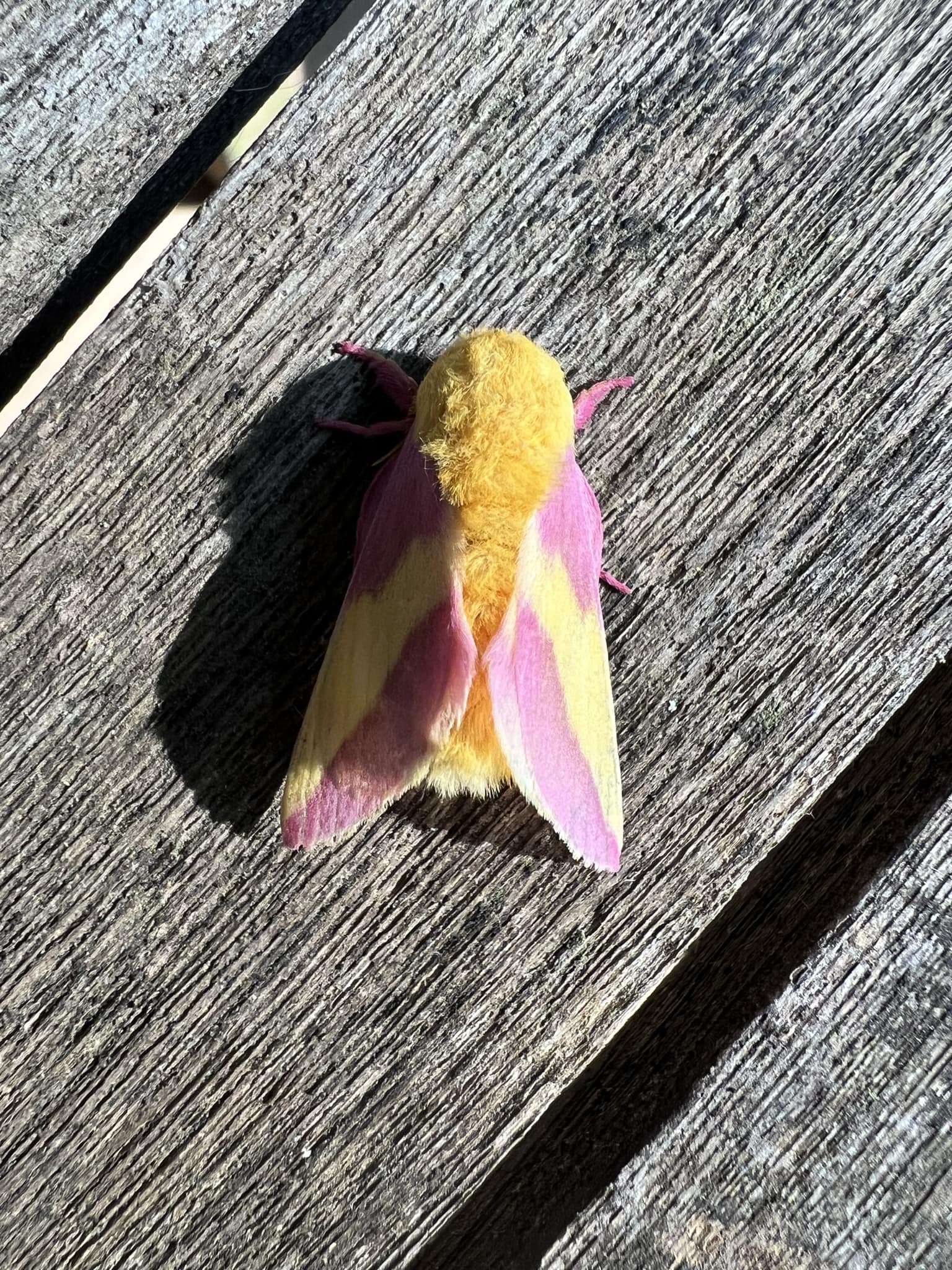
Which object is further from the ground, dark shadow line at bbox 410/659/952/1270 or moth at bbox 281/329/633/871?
moth at bbox 281/329/633/871

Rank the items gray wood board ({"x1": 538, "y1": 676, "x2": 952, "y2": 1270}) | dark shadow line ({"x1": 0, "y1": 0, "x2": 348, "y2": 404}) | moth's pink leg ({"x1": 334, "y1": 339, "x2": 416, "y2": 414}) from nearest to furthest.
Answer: gray wood board ({"x1": 538, "y1": 676, "x2": 952, "y2": 1270}), dark shadow line ({"x1": 0, "y1": 0, "x2": 348, "y2": 404}), moth's pink leg ({"x1": 334, "y1": 339, "x2": 416, "y2": 414})

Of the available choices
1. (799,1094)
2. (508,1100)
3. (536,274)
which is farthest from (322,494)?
(799,1094)

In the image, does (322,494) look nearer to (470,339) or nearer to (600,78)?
(470,339)

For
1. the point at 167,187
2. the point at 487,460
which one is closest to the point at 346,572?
the point at 487,460

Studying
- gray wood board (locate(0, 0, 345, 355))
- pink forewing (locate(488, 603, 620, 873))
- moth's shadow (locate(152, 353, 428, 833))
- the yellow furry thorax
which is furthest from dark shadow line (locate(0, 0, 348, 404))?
pink forewing (locate(488, 603, 620, 873))

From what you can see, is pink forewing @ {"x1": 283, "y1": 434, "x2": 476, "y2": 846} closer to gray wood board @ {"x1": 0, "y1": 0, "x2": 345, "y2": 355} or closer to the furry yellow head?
the furry yellow head

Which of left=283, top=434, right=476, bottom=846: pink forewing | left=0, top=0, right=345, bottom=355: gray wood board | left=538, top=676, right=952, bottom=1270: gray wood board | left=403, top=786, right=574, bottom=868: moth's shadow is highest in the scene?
left=0, top=0, right=345, bottom=355: gray wood board
